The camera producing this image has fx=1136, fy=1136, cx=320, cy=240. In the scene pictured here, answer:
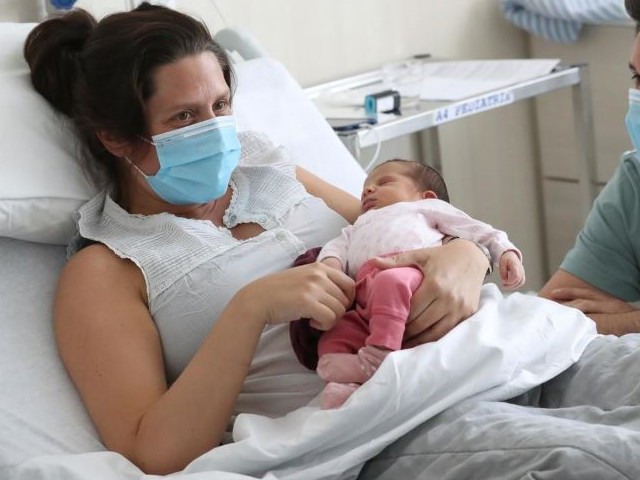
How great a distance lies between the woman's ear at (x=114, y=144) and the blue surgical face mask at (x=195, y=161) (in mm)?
50

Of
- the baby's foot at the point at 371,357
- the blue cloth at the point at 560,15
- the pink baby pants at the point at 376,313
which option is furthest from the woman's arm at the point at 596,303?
the blue cloth at the point at 560,15

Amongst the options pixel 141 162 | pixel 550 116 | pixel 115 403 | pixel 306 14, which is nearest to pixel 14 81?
pixel 141 162

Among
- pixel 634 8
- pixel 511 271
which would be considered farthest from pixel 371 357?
pixel 634 8

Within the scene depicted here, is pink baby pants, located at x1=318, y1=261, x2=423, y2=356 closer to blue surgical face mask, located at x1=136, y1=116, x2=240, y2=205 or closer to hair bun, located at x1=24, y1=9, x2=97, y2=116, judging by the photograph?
blue surgical face mask, located at x1=136, y1=116, x2=240, y2=205

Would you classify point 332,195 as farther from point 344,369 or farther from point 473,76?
point 473,76

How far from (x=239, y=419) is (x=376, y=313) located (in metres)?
0.23

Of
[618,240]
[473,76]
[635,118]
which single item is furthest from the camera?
[473,76]

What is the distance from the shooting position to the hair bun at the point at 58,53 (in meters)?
1.82

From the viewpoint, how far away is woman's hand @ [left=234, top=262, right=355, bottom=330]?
148cm

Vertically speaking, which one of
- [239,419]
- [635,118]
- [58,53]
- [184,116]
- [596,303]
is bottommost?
[596,303]

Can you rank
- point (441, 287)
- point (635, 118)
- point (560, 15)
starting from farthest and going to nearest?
point (560, 15) < point (635, 118) < point (441, 287)

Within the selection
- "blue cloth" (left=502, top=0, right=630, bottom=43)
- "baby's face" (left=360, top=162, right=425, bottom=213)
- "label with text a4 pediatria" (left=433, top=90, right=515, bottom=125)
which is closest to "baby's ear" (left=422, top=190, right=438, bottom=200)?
"baby's face" (left=360, top=162, right=425, bottom=213)

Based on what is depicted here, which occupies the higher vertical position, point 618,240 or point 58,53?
→ point 58,53

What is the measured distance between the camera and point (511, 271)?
1.63 m
